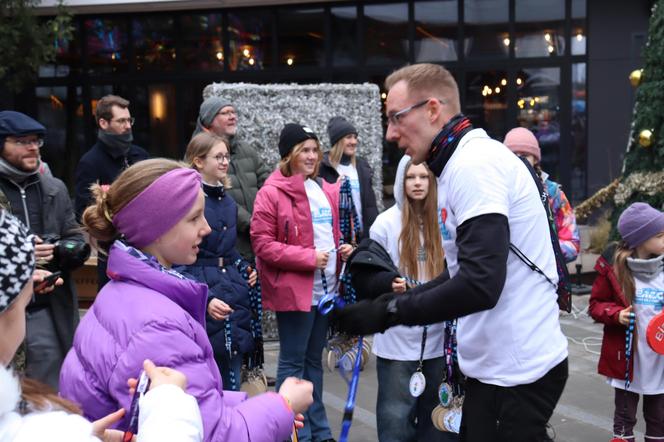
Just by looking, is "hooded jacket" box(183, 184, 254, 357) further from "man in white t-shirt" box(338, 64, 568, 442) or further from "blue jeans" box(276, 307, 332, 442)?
"man in white t-shirt" box(338, 64, 568, 442)

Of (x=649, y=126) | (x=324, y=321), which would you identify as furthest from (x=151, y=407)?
(x=649, y=126)

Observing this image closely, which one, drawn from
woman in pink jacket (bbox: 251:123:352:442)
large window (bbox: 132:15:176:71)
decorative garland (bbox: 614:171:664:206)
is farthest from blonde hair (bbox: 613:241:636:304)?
large window (bbox: 132:15:176:71)

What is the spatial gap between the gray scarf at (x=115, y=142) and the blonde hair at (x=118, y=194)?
3.09 m

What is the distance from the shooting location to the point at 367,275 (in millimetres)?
4129

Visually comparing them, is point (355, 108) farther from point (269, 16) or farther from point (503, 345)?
point (269, 16)

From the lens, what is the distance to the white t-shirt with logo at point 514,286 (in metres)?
2.87

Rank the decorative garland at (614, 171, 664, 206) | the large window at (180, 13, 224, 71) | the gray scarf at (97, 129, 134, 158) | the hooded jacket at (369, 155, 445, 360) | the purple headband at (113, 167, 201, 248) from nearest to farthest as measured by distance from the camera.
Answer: the purple headband at (113, 167, 201, 248), the hooded jacket at (369, 155, 445, 360), the gray scarf at (97, 129, 134, 158), the decorative garland at (614, 171, 664, 206), the large window at (180, 13, 224, 71)

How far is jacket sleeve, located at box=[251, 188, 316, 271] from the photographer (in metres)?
5.27

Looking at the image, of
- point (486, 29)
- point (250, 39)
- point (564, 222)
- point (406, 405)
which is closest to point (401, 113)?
point (406, 405)

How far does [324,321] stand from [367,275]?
1497mm

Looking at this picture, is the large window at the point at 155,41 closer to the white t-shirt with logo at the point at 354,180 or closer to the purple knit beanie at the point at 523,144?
the white t-shirt with logo at the point at 354,180

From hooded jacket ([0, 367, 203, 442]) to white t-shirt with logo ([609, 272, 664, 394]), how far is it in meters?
3.83

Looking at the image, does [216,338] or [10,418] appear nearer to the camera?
[10,418]

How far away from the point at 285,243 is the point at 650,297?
2435mm
